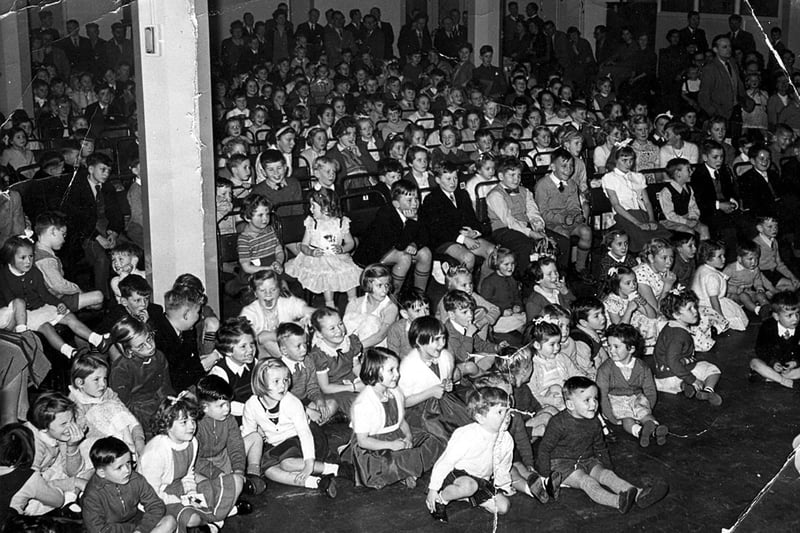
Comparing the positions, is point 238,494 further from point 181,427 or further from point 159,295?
point 159,295

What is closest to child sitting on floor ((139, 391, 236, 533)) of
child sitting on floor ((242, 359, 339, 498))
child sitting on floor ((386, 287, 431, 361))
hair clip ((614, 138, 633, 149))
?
child sitting on floor ((242, 359, 339, 498))

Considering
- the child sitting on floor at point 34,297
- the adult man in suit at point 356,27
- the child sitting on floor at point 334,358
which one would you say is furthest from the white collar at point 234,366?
the adult man in suit at point 356,27

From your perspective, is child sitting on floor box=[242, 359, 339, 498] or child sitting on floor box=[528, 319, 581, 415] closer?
child sitting on floor box=[242, 359, 339, 498]

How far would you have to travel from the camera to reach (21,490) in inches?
180

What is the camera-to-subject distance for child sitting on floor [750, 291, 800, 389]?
21.7 feet

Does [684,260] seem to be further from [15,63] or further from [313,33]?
[313,33]

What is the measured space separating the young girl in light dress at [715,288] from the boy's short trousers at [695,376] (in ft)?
3.60

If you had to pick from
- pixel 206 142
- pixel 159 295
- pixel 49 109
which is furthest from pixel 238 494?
pixel 49 109

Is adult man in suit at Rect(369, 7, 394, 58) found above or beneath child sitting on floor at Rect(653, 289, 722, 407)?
above

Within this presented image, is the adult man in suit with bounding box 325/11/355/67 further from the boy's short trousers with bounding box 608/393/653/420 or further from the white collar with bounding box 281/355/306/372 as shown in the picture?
the boy's short trousers with bounding box 608/393/653/420

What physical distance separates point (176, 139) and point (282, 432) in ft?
7.43

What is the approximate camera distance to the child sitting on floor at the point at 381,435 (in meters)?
5.18

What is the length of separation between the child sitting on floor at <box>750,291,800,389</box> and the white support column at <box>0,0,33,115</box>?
24.1ft

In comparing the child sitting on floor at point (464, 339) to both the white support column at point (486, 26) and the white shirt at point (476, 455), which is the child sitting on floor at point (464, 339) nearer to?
the white shirt at point (476, 455)
